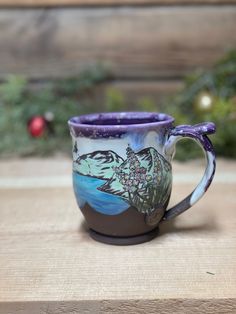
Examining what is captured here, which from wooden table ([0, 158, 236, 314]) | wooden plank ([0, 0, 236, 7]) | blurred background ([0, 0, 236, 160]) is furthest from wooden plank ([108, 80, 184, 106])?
wooden table ([0, 158, 236, 314])

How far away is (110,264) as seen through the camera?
1.41ft

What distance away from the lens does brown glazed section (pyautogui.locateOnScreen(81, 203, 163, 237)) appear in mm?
454

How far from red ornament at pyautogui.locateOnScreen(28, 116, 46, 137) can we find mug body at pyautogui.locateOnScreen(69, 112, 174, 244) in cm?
48

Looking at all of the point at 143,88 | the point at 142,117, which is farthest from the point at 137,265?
the point at 143,88

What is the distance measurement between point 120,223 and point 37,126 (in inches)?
20.9

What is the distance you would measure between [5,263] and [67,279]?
76 mm

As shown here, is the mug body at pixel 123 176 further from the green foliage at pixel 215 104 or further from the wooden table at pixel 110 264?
the green foliage at pixel 215 104

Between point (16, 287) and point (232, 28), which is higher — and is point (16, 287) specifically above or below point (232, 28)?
below

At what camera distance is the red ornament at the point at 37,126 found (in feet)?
3.09

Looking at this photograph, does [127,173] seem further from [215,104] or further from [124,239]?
[215,104]

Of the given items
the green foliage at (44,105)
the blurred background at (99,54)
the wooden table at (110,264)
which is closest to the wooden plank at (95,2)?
the blurred background at (99,54)

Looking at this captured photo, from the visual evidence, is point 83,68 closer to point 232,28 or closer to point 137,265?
point 232,28

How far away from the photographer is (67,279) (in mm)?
406

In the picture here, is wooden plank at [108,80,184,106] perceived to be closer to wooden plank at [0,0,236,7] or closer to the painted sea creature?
wooden plank at [0,0,236,7]
